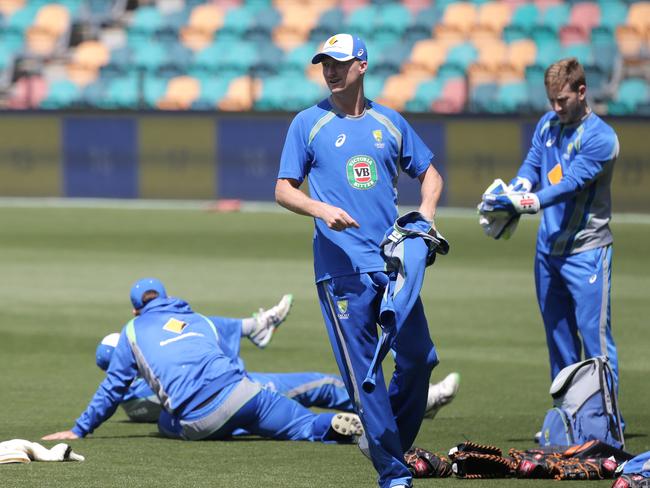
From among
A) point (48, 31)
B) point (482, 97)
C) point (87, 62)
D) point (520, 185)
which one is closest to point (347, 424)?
point (520, 185)

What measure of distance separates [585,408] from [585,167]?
1.39m

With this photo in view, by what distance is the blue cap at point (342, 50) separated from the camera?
6.52 metres

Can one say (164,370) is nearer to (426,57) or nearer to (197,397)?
(197,397)

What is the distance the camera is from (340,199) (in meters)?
6.53

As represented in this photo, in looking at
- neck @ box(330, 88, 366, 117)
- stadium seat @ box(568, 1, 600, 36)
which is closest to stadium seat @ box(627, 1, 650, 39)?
stadium seat @ box(568, 1, 600, 36)

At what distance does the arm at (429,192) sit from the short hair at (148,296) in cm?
290

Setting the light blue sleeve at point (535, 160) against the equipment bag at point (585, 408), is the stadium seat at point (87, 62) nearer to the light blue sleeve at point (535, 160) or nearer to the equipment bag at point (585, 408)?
the light blue sleeve at point (535, 160)

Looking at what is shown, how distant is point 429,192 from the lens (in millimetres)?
6715

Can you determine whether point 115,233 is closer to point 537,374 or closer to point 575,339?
point 537,374

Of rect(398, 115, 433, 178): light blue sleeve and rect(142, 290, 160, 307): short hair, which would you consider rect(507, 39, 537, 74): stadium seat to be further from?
rect(398, 115, 433, 178): light blue sleeve

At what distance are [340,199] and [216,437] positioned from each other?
2.72 m

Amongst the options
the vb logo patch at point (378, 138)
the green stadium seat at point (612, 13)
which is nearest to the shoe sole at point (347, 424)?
the vb logo patch at point (378, 138)

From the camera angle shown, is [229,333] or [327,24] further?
[327,24]

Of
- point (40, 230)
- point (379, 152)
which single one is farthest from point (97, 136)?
point (379, 152)
